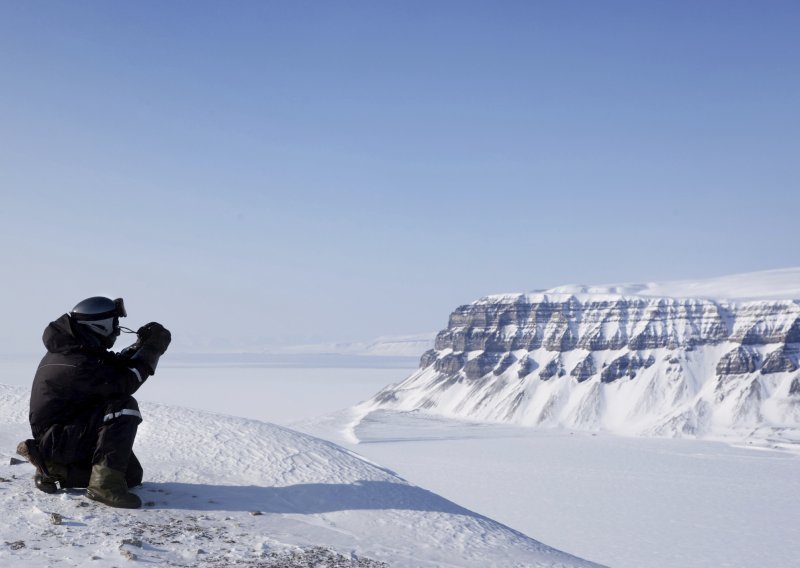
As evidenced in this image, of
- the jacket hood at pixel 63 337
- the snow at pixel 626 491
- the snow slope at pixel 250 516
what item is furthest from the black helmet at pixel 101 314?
the snow at pixel 626 491

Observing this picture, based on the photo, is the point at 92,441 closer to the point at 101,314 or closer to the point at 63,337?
the point at 63,337

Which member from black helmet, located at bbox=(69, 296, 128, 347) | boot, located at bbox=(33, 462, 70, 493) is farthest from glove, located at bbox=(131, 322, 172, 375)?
boot, located at bbox=(33, 462, 70, 493)

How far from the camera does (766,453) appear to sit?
162375 millimetres

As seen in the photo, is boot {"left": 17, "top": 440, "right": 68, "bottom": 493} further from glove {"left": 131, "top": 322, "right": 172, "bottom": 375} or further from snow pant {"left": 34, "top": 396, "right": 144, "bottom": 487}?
glove {"left": 131, "top": 322, "right": 172, "bottom": 375}

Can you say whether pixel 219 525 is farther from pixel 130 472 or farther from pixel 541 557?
pixel 541 557

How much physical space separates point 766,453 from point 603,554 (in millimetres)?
106307

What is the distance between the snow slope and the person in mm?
275

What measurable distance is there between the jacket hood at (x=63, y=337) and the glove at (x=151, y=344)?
51 cm

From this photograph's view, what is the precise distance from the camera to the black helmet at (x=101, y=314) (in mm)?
8805

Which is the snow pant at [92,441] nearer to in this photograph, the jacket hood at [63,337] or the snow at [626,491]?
the jacket hood at [63,337]

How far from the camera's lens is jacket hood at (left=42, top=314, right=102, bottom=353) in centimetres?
872

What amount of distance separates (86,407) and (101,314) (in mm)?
1084

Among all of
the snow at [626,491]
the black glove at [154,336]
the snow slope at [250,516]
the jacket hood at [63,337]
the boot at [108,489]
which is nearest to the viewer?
→ the snow slope at [250,516]

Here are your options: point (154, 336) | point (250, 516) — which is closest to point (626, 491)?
point (250, 516)
